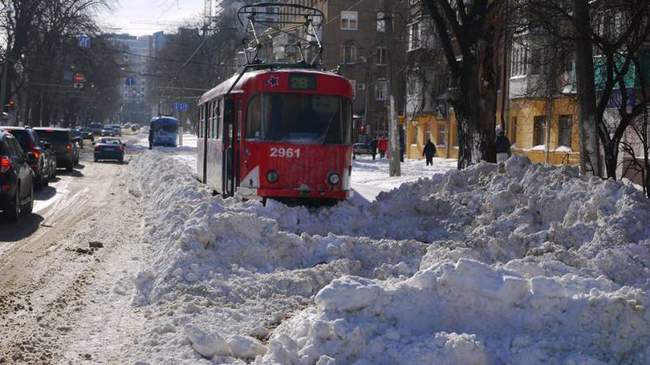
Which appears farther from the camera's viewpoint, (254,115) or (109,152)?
(109,152)

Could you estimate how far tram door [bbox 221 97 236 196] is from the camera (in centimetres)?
1856

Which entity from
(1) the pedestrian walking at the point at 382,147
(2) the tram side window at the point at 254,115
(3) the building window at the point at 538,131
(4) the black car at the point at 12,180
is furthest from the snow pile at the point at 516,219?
(1) the pedestrian walking at the point at 382,147

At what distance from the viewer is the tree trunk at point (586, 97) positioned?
18.1 m

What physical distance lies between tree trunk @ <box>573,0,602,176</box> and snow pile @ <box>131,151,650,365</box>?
9.41 ft

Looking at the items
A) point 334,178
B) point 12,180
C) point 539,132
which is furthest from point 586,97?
point 539,132

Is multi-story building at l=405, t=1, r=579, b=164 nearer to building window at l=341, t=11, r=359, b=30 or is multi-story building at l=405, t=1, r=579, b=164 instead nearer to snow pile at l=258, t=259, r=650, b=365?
snow pile at l=258, t=259, r=650, b=365

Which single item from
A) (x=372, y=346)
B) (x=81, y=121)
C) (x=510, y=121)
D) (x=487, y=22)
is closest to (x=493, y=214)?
(x=487, y=22)

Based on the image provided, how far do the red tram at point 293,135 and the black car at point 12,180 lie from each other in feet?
13.0

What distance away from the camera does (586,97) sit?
60.7 feet

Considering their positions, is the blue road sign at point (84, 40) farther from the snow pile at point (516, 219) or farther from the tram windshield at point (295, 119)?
the snow pile at point (516, 219)

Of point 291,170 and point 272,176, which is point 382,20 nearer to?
point 291,170

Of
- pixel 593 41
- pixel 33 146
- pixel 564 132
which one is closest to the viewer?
pixel 593 41

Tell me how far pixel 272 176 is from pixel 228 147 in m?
1.89

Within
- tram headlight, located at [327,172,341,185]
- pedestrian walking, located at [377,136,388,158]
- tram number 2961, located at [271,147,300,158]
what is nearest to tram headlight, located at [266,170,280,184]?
tram number 2961, located at [271,147,300,158]
